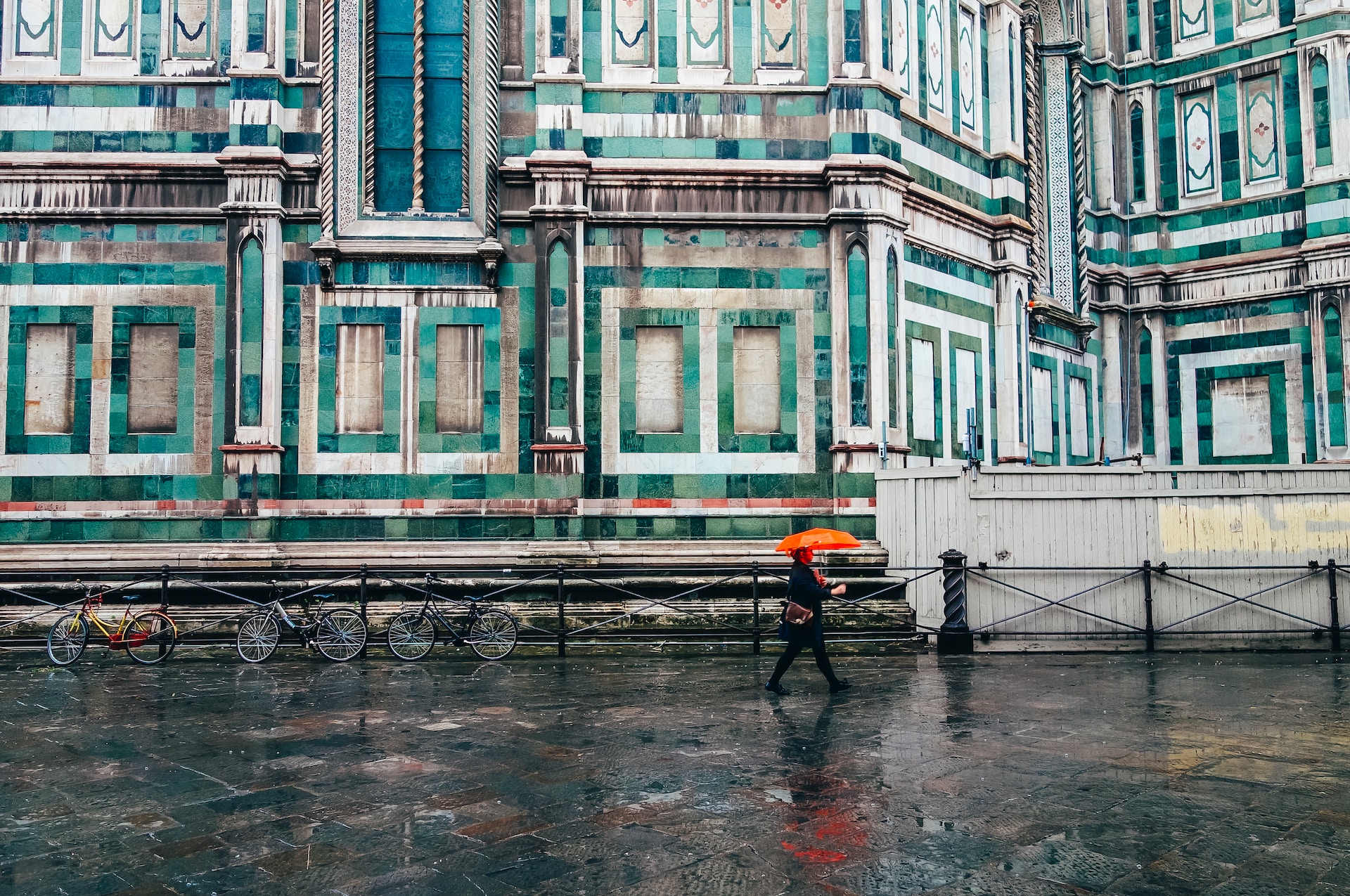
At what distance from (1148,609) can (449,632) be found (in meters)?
10.6

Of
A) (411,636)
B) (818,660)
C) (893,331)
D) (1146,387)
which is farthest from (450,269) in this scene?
(1146,387)

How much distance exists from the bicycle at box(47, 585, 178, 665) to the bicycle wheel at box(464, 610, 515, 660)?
14.4 ft

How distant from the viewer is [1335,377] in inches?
963

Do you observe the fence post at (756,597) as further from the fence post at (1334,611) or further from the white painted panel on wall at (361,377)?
the fence post at (1334,611)

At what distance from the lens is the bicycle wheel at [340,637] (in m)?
15.6

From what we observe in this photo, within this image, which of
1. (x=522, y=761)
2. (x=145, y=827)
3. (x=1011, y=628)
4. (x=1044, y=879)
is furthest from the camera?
(x=1011, y=628)

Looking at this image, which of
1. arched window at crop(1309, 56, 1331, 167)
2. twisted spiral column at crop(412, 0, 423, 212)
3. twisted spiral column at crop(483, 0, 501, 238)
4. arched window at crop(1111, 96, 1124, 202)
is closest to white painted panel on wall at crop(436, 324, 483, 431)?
twisted spiral column at crop(483, 0, 501, 238)

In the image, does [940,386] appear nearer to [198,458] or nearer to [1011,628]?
[1011,628]

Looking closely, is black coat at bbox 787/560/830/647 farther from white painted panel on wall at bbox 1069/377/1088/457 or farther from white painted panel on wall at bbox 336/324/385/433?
white painted panel on wall at bbox 1069/377/1088/457

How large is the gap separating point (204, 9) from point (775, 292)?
11.3m

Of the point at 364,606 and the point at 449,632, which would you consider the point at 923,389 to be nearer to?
the point at 449,632

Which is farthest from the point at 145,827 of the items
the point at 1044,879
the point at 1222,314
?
the point at 1222,314

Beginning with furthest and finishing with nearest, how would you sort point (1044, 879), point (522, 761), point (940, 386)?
1. point (940, 386)
2. point (522, 761)
3. point (1044, 879)

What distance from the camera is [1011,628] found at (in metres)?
16.6
